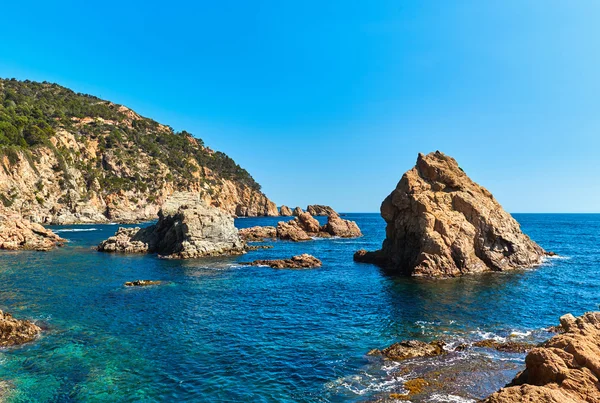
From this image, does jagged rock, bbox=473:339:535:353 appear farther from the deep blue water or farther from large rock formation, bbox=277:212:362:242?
large rock formation, bbox=277:212:362:242

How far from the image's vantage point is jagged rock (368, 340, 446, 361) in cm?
2153

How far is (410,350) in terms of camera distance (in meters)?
21.9

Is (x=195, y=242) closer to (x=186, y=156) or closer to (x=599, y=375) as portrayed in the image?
(x=599, y=375)

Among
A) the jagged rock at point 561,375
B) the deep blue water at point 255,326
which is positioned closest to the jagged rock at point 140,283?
the deep blue water at point 255,326

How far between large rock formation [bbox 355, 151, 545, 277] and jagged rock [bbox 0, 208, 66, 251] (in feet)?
196

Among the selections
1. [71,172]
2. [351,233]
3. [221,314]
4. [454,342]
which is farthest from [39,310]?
[71,172]

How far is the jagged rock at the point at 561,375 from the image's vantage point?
11.3m

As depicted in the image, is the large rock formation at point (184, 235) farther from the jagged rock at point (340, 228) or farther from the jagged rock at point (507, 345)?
the jagged rock at point (507, 345)

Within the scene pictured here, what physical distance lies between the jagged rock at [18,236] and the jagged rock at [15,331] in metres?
47.6

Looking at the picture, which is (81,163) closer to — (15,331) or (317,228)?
(317,228)

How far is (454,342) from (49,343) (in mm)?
25248

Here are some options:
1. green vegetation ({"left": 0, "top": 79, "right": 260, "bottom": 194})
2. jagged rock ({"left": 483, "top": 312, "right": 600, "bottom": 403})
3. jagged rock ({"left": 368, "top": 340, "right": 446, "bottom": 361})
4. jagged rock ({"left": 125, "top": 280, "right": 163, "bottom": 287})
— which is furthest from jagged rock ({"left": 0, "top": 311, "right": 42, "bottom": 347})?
green vegetation ({"left": 0, "top": 79, "right": 260, "bottom": 194})

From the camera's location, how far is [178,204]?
7288cm

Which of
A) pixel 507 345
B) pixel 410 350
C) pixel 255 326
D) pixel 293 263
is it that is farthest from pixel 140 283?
pixel 507 345
